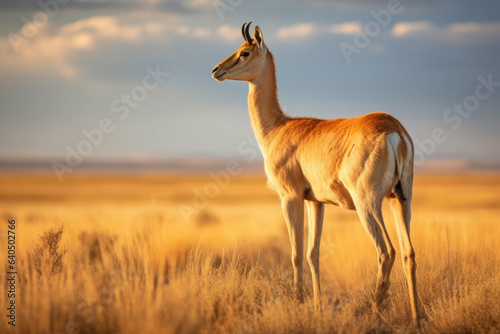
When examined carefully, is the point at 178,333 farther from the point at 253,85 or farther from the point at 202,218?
the point at 202,218

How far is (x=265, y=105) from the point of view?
10016mm

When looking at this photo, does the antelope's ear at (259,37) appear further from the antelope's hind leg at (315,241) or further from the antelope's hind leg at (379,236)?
the antelope's hind leg at (379,236)

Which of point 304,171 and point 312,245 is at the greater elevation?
point 304,171

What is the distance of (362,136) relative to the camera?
7.93 meters

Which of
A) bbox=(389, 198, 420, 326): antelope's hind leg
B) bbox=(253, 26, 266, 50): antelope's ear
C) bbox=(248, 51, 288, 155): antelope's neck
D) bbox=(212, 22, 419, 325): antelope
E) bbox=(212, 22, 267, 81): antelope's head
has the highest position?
bbox=(253, 26, 266, 50): antelope's ear

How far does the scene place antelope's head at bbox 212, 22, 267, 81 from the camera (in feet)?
31.9

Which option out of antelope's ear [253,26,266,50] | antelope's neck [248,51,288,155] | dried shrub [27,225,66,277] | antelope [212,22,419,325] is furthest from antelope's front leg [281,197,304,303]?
dried shrub [27,225,66,277]

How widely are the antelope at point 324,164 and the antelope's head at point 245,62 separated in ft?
0.06

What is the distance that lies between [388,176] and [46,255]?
605cm

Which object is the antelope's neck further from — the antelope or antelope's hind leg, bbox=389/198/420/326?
antelope's hind leg, bbox=389/198/420/326

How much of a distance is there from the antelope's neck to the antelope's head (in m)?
0.19

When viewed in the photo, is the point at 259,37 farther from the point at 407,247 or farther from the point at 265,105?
the point at 407,247

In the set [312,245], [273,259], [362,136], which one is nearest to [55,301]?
[312,245]

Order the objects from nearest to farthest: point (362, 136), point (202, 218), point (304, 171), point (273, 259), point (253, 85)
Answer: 1. point (362, 136)
2. point (304, 171)
3. point (253, 85)
4. point (273, 259)
5. point (202, 218)
